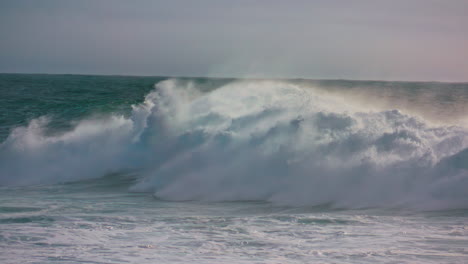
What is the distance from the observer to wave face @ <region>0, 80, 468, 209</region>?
32.5ft

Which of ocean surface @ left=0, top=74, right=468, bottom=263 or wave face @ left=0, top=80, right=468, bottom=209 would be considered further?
wave face @ left=0, top=80, right=468, bottom=209

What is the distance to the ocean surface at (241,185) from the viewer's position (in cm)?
692

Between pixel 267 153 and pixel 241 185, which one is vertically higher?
pixel 267 153

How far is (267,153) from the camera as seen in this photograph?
11984mm

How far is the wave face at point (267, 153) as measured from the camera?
9.91 m

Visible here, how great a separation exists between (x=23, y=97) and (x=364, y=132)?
24.3m

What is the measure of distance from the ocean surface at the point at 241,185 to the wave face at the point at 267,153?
0.04 meters

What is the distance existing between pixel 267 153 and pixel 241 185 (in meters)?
1.27

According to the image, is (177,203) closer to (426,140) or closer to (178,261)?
(178,261)

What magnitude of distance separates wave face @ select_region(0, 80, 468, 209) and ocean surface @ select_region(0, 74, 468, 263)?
4 centimetres

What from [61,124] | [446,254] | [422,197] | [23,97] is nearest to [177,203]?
[422,197]

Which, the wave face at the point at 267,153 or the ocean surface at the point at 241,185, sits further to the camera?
the wave face at the point at 267,153

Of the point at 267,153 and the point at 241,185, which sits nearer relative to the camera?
the point at 241,185

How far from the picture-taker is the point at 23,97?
98.9ft
